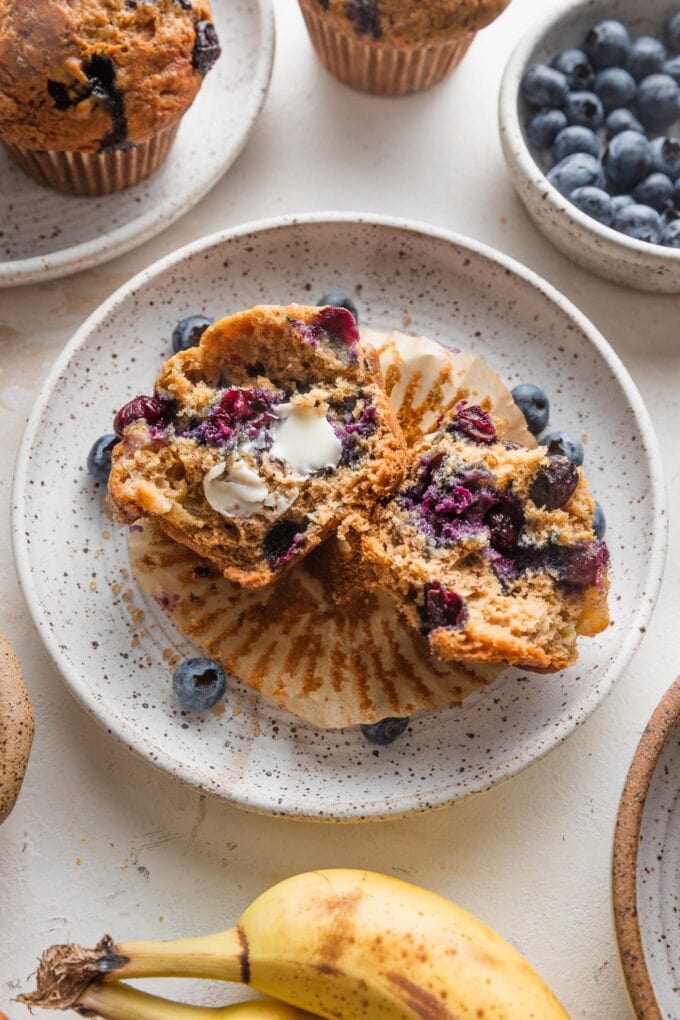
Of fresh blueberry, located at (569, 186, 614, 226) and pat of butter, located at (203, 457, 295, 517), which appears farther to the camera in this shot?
fresh blueberry, located at (569, 186, 614, 226)

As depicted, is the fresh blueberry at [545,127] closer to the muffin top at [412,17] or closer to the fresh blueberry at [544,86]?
the fresh blueberry at [544,86]

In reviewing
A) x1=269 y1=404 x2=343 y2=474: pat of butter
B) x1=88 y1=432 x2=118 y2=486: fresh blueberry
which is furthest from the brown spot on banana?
x1=269 y1=404 x2=343 y2=474: pat of butter

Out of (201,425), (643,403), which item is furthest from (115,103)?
(643,403)

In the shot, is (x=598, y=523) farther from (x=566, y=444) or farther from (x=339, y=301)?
(x=339, y=301)

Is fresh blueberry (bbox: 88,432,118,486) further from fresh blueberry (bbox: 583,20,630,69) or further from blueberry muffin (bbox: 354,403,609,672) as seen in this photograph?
fresh blueberry (bbox: 583,20,630,69)

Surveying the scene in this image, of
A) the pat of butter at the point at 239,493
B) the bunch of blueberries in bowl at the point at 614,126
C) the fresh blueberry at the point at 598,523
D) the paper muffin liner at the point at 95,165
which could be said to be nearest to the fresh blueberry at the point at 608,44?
the bunch of blueberries in bowl at the point at 614,126

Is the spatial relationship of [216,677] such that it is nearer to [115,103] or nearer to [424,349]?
[424,349]
